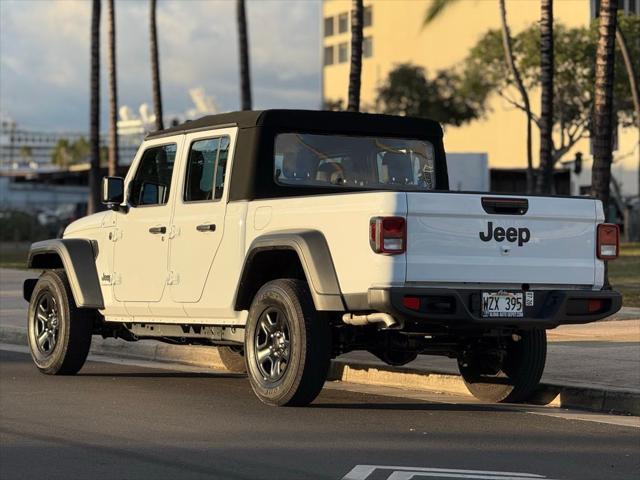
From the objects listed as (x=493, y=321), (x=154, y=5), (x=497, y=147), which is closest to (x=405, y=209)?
(x=493, y=321)

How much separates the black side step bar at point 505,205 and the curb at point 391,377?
1.82m

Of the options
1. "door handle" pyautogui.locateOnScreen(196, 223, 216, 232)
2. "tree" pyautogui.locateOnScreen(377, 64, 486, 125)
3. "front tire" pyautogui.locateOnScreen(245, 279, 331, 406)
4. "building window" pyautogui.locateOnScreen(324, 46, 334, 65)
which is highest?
"building window" pyautogui.locateOnScreen(324, 46, 334, 65)

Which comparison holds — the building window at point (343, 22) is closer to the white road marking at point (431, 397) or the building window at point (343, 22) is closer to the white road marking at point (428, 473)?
the white road marking at point (431, 397)

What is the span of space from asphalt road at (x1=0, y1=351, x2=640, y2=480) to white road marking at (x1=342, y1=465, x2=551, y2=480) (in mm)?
11

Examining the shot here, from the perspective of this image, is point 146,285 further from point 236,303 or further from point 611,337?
point 611,337

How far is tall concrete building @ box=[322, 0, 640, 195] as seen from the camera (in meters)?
81.6

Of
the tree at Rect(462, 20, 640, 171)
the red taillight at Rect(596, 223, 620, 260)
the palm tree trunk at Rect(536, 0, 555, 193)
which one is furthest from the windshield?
the tree at Rect(462, 20, 640, 171)

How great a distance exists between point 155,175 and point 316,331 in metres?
2.93

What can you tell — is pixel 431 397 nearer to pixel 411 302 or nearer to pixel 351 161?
pixel 351 161

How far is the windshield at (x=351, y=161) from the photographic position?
456 inches

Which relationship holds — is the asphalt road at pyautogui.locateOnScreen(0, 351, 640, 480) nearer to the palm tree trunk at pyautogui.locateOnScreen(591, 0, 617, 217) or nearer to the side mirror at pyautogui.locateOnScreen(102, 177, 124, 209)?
the side mirror at pyautogui.locateOnScreen(102, 177, 124, 209)

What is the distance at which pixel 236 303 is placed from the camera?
11.1 metres

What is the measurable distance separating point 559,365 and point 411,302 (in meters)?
3.90

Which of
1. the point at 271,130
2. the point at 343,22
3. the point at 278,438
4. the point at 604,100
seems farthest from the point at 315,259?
the point at 343,22
